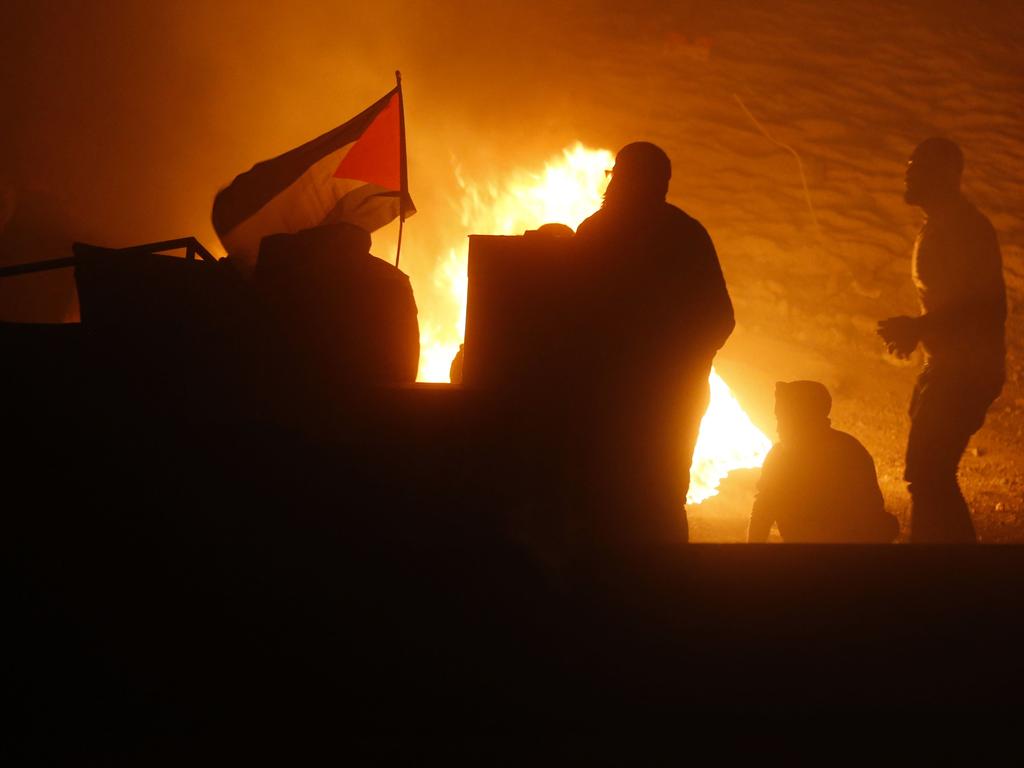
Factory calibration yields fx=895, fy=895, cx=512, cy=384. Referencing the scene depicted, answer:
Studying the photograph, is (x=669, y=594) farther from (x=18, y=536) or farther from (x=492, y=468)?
(x=18, y=536)

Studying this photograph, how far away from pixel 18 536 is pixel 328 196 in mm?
2995

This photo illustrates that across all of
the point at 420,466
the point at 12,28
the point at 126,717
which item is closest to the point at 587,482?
the point at 420,466

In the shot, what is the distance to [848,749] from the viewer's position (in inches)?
86.7

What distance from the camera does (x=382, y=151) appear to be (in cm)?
514

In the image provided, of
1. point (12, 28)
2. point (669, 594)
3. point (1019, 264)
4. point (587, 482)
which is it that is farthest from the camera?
point (12, 28)

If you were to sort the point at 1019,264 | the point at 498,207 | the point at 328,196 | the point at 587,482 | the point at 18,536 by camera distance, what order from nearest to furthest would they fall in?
the point at 18,536 → the point at 587,482 → the point at 328,196 → the point at 1019,264 → the point at 498,207

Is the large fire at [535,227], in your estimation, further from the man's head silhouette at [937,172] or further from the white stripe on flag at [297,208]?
the white stripe on flag at [297,208]

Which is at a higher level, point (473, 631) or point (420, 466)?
point (420, 466)

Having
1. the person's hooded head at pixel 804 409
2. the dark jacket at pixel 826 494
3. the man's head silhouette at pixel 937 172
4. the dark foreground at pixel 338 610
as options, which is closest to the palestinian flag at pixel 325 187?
the dark foreground at pixel 338 610

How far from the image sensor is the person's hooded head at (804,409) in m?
4.59

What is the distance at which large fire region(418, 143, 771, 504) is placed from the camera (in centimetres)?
695

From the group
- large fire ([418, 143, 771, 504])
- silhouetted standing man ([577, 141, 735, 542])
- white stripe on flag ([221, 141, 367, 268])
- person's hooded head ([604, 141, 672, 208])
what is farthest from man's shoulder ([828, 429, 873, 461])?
white stripe on flag ([221, 141, 367, 268])

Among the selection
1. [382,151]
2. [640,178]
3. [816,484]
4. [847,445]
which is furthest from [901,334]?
[382,151]

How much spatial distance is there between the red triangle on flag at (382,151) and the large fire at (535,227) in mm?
2433
